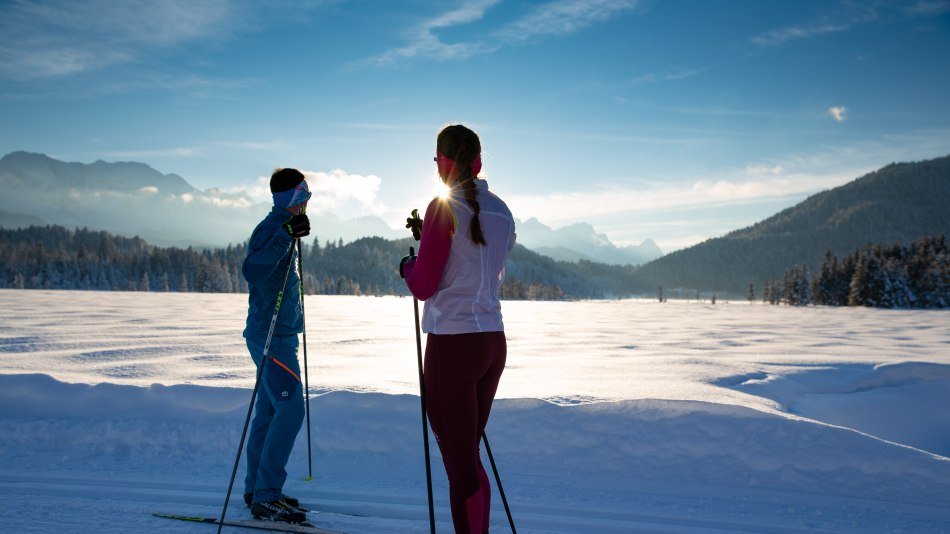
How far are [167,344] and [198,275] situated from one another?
98475mm

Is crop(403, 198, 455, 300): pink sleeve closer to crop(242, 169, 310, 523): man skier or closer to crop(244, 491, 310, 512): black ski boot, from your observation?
crop(242, 169, 310, 523): man skier

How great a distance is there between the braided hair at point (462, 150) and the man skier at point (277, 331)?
1679 millimetres

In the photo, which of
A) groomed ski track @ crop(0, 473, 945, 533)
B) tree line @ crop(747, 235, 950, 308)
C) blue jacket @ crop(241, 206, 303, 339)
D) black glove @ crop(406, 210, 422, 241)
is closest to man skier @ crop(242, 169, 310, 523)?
blue jacket @ crop(241, 206, 303, 339)

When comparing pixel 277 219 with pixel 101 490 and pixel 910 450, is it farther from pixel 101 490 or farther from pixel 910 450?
pixel 910 450

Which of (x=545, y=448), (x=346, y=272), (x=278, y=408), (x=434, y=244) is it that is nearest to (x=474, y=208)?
(x=434, y=244)

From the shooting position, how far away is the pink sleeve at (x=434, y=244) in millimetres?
2537

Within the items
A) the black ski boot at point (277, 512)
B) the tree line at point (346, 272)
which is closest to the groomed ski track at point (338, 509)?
the black ski boot at point (277, 512)

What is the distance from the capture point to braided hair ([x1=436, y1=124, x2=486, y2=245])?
2676mm

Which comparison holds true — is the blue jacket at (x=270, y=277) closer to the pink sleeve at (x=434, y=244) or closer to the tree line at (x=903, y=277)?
the pink sleeve at (x=434, y=244)

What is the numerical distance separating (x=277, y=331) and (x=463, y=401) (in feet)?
6.44

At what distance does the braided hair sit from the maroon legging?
75 cm

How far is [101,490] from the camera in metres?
4.55

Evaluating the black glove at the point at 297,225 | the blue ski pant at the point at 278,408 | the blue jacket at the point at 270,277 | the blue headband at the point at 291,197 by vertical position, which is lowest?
the blue ski pant at the point at 278,408

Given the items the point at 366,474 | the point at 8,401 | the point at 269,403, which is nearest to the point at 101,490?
the point at 269,403
